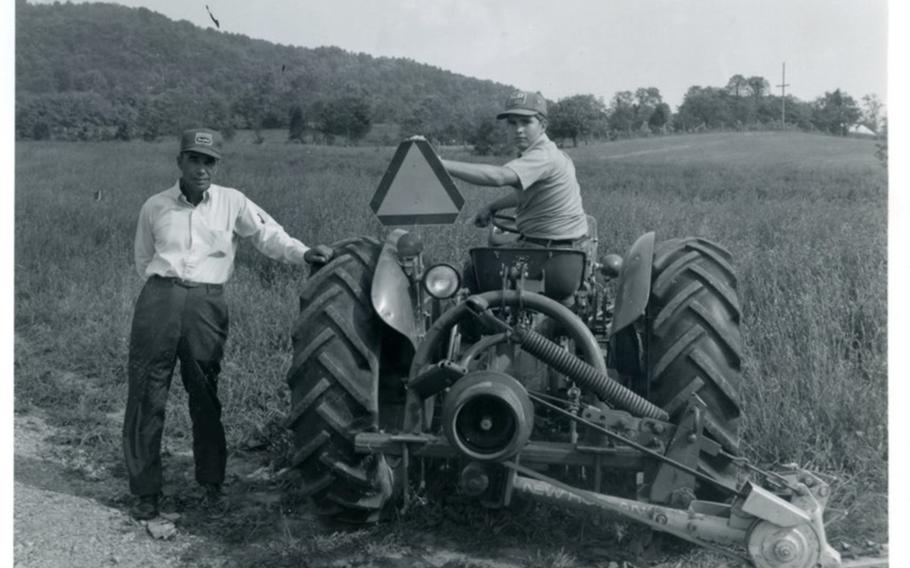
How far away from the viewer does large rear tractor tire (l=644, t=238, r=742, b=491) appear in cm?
386

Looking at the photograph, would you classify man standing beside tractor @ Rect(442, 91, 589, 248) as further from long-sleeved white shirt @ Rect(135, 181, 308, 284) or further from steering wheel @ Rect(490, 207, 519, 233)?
long-sleeved white shirt @ Rect(135, 181, 308, 284)

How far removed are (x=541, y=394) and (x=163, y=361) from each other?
2.35m

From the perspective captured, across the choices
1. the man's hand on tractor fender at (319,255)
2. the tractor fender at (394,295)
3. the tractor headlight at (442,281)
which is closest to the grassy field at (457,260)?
the man's hand on tractor fender at (319,255)

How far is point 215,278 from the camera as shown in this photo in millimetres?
4965

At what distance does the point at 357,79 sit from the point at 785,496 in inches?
350

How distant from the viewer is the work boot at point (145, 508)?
4.77m

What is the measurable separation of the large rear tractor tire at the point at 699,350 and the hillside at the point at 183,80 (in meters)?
4.49

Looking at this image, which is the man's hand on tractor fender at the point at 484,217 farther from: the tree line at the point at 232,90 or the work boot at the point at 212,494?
the work boot at the point at 212,494

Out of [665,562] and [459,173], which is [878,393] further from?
[459,173]

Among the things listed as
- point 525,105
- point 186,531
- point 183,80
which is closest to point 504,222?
point 525,105

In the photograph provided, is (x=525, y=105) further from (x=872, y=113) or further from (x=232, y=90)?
(x=232, y=90)

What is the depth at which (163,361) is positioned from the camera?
485 centimetres

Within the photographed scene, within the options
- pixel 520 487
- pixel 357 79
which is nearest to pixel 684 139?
pixel 357 79

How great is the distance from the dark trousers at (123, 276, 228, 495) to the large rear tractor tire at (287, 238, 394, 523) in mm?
993
